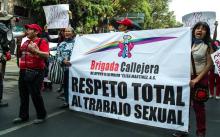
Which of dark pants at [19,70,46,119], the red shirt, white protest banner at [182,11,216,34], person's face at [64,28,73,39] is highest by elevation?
white protest banner at [182,11,216,34]

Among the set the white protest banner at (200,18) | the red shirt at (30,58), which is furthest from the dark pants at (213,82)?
the red shirt at (30,58)

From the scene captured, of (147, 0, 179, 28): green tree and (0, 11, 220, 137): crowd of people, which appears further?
(147, 0, 179, 28): green tree

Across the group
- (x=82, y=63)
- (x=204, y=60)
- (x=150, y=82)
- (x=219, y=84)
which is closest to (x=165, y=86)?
(x=150, y=82)

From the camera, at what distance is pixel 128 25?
7.68m

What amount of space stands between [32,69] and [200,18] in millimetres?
7278

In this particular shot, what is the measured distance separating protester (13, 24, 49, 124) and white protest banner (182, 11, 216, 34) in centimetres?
686

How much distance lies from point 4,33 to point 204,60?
432cm

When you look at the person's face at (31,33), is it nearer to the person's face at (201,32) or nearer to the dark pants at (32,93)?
the dark pants at (32,93)

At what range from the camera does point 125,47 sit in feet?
22.0

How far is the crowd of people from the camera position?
571 cm

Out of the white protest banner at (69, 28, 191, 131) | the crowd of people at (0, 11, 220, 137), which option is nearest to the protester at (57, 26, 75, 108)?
the crowd of people at (0, 11, 220, 137)

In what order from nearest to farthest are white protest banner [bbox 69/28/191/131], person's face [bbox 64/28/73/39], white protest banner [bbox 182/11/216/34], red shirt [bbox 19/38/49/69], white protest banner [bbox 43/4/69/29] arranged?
white protest banner [bbox 69/28/191/131]
red shirt [bbox 19/38/49/69]
person's face [bbox 64/28/73/39]
white protest banner [bbox 43/4/69/29]
white protest banner [bbox 182/11/216/34]

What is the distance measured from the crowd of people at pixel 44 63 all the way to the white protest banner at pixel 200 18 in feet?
16.6

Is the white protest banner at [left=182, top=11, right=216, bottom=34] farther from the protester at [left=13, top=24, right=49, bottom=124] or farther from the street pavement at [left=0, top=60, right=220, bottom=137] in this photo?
the protester at [left=13, top=24, right=49, bottom=124]
